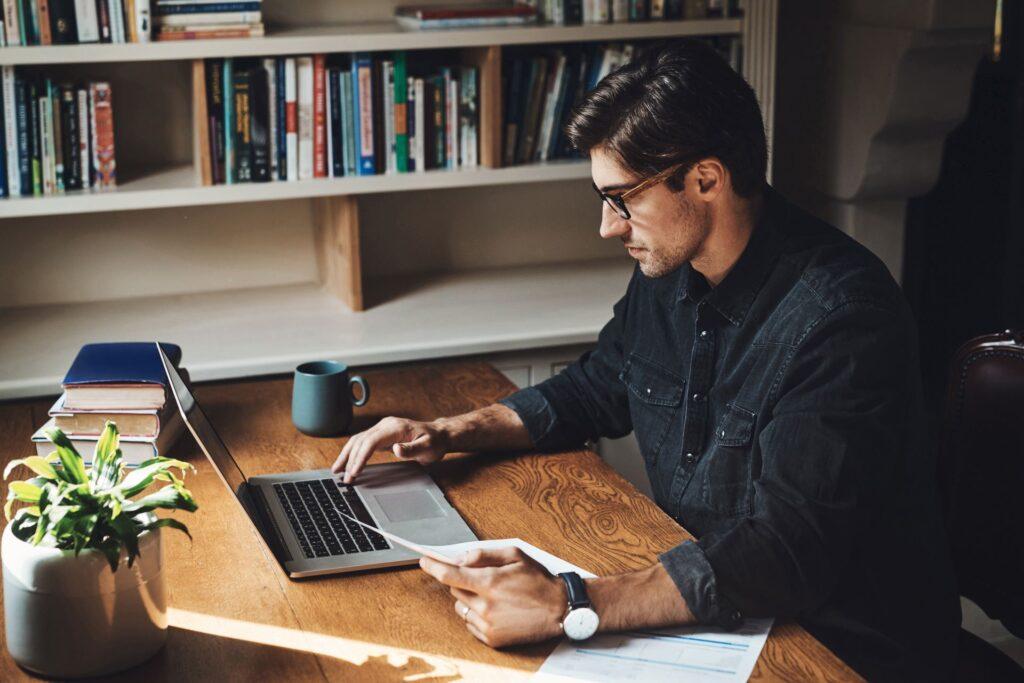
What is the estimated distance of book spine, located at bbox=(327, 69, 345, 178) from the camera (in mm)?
2512

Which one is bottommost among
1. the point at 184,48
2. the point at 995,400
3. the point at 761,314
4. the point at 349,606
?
the point at 349,606

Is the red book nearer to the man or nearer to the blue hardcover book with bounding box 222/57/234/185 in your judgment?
the blue hardcover book with bounding box 222/57/234/185

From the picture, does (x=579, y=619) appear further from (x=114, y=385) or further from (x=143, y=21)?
(x=143, y=21)

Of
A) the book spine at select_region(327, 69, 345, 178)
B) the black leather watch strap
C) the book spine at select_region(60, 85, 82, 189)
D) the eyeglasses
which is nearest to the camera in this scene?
the black leather watch strap

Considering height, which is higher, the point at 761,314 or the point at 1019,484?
the point at 761,314

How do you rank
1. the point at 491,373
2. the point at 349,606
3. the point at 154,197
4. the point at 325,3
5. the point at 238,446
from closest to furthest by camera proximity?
the point at 349,606 → the point at 238,446 → the point at 491,373 → the point at 154,197 → the point at 325,3

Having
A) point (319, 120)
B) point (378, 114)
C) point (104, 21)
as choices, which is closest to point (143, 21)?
point (104, 21)

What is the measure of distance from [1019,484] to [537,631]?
0.75 meters

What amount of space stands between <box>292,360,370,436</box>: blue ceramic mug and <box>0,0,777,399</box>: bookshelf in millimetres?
496

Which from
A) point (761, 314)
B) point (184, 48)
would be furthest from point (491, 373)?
point (184, 48)

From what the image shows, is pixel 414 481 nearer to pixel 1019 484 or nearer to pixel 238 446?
pixel 238 446

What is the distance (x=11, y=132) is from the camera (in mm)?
2355

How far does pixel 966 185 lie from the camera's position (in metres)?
2.99

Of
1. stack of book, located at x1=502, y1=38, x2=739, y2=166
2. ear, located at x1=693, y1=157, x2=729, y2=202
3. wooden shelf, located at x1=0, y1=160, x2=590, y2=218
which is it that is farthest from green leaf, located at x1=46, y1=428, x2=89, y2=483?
stack of book, located at x1=502, y1=38, x2=739, y2=166
